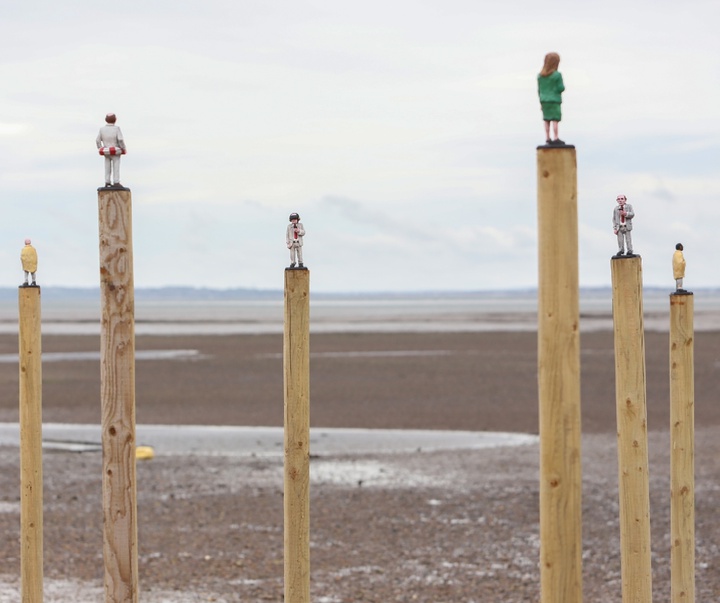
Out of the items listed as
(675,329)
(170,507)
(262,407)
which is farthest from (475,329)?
(675,329)

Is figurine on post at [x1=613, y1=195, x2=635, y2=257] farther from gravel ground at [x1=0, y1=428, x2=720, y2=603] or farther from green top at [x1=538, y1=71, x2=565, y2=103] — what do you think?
gravel ground at [x1=0, y1=428, x2=720, y2=603]

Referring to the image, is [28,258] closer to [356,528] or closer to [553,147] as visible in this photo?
[553,147]

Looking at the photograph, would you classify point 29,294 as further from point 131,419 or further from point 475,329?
point 475,329

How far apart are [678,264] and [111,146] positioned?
4353mm

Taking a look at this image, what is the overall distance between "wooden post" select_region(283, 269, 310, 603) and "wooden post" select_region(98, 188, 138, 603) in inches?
48.1

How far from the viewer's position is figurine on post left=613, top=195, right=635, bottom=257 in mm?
6918

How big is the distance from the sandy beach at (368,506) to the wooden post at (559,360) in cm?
712

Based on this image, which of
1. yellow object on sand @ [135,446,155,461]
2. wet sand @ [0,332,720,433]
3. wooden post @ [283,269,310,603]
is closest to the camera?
wooden post @ [283,269,310,603]

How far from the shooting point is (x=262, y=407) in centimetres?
3192

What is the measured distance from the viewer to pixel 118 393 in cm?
667

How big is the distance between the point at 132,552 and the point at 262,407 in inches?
993

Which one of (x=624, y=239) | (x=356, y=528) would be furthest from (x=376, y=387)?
(x=624, y=239)

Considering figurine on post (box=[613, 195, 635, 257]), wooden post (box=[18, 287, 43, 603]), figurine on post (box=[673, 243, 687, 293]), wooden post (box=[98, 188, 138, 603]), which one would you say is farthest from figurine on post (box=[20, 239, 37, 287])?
figurine on post (box=[673, 243, 687, 293])

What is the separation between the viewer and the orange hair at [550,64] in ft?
17.1
